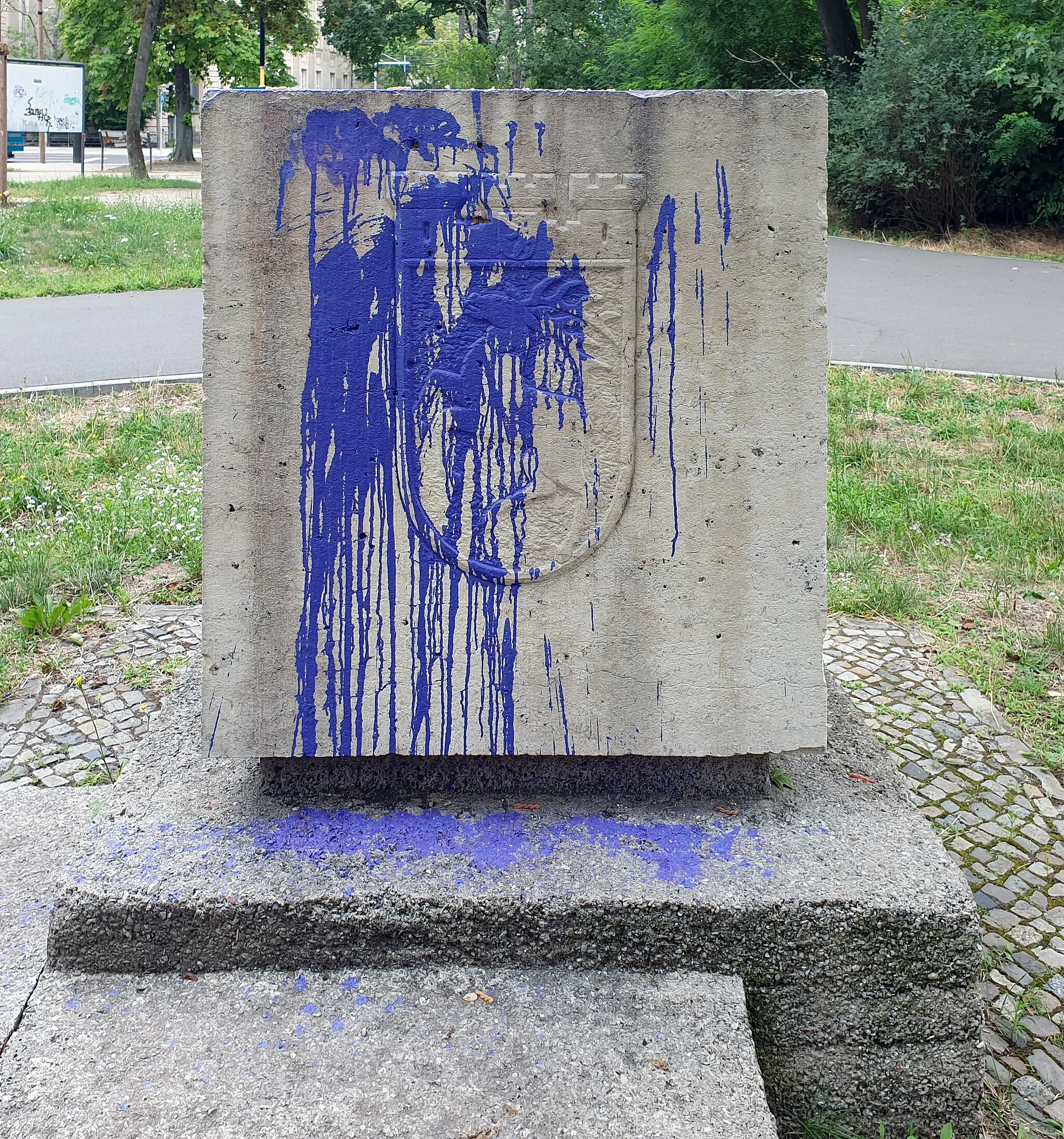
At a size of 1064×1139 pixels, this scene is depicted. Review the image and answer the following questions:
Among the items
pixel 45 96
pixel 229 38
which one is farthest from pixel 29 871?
pixel 229 38

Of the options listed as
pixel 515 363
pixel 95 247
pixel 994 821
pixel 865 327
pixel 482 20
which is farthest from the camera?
pixel 482 20

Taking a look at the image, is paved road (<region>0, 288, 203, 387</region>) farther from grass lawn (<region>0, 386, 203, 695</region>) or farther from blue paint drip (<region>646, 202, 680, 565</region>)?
blue paint drip (<region>646, 202, 680, 565</region>)

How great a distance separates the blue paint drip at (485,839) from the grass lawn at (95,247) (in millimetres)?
8310

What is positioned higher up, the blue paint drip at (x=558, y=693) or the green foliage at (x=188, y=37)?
the green foliage at (x=188, y=37)

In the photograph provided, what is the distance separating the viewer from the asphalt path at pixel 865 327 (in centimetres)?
760

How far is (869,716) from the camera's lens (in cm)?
367

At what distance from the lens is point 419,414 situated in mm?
2207

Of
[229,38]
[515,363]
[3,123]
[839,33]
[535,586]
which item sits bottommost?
[535,586]

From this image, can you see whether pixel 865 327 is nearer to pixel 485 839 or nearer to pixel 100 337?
pixel 100 337

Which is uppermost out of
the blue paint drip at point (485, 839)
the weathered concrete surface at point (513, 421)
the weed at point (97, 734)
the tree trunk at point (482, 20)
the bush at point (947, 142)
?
the tree trunk at point (482, 20)

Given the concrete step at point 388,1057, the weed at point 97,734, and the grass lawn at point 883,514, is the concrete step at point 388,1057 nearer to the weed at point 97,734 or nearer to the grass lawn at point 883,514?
the weed at point 97,734

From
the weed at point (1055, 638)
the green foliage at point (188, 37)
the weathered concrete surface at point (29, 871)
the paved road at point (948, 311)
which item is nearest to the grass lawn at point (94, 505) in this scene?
the weathered concrete surface at point (29, 871)

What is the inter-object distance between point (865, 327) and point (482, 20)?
2482 centimetres

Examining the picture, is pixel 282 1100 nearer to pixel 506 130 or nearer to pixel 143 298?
pixel 506 130
